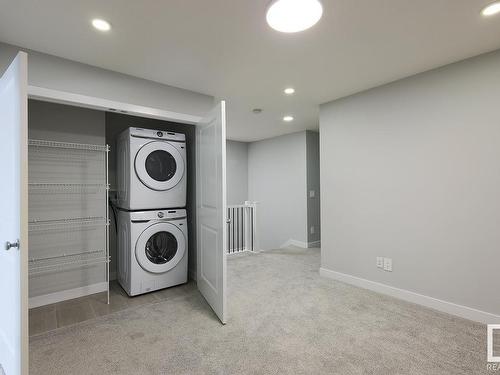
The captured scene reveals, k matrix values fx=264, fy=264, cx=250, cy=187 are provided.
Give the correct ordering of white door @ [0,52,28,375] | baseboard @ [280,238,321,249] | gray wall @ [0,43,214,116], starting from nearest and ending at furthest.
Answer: white door @ [0,52,28,375]
gray wall @ [0,43,214,116]
baseboard @ [280,238,321,249]

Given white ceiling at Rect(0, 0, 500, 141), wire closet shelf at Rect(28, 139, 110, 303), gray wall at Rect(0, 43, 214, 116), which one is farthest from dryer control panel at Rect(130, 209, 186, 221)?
white ceiling at Rect(0, 0, 500, 141)

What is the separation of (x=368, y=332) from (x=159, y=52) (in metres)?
2.94

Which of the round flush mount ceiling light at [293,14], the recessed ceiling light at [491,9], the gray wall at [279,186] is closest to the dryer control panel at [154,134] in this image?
the round flush mount ceiling light at [293,14]

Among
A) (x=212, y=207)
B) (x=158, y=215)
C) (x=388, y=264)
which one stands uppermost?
(x=212, y=207)

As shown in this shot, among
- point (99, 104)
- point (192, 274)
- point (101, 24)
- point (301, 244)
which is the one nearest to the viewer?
point (101, 24)

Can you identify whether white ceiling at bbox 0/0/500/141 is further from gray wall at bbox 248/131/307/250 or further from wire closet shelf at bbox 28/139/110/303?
gray wall at bbox 248/131/307/250

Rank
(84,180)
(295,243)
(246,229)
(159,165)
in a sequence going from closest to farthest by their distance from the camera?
1. (84,180)
2. (159,165)
3. (246,229)
4. (295,243)

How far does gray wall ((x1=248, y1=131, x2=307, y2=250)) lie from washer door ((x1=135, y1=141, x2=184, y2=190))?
2369 millimetres

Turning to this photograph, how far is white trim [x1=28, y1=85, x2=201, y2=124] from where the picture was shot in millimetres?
2230

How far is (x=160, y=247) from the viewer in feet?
10.6

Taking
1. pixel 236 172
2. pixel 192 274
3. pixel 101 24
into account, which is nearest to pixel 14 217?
pixel 101 24

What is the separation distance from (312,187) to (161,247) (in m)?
3.39

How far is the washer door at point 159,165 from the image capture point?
2990mm

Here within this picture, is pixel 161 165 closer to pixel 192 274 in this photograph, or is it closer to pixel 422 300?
pixel 192 274
